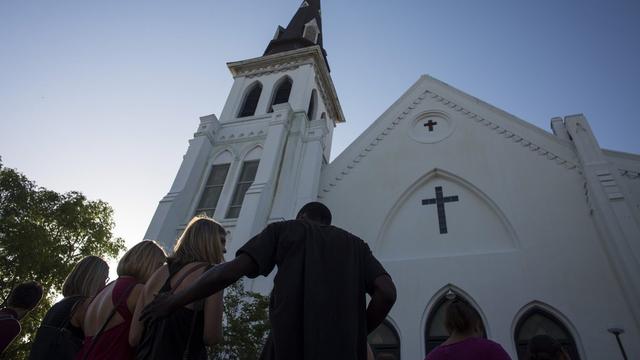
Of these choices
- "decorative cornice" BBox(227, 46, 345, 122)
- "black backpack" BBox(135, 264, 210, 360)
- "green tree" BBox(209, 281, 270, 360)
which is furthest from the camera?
"decorative cornice" BBox(227, 46, 345, 122)

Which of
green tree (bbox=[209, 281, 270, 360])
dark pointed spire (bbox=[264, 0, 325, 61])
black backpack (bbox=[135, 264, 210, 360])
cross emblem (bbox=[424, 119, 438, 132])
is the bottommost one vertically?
black backpack (bbox=[135, 264, 210, 360])

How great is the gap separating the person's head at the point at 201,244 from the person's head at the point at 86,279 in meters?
1.19

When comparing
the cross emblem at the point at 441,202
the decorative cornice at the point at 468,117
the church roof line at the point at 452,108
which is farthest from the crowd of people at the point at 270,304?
the church roof line at the point at 452,108

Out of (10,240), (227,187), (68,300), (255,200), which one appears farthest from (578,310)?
(10,240)

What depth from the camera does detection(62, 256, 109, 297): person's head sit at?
3273 millimetres

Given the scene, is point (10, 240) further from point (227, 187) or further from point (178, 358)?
point (178, 358)

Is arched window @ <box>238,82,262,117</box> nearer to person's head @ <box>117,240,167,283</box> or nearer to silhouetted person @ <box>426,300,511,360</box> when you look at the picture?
person's head @ <box>117,240,167,283</box>

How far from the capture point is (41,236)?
13.2 meters

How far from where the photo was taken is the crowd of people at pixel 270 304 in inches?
77.1

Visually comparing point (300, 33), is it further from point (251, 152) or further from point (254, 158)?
point (254, 158)

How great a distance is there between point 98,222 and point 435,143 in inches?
543

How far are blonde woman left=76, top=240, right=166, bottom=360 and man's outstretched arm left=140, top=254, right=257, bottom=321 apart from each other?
65cm

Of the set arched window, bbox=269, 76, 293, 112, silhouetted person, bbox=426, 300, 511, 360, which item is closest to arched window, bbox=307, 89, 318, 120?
arched window, bbox=269, 76, 293, 112

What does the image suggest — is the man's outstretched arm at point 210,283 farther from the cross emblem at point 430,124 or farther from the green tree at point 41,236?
the green tree at point 41,236
